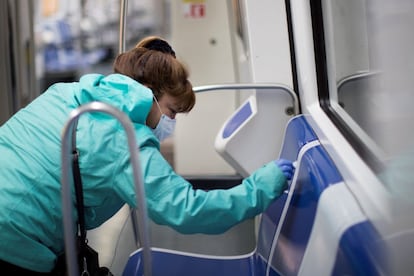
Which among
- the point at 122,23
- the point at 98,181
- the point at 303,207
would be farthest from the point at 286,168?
the point at 122,23

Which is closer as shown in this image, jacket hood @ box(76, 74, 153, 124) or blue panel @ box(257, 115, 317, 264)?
jacket hood @ box(76, 74, 153, 124)

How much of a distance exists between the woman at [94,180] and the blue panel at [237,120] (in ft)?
2.38

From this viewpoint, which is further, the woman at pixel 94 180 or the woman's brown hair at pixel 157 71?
the woman's brown hair at pixel 157 71

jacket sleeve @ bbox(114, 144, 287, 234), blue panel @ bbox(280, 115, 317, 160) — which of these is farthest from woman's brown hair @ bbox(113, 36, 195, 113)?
blue panel @ bbox(280, 115, 317, 160)

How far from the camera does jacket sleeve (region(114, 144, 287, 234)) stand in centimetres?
126

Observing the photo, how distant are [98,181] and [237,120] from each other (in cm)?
96

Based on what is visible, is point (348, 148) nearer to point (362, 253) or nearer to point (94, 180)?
point (362, 253)

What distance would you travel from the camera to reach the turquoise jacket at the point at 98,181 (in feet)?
4.16

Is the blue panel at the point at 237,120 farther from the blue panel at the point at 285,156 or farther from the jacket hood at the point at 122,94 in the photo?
the jacket hood at the point at 122,94

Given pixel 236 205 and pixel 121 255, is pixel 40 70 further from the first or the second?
pixel 236 205

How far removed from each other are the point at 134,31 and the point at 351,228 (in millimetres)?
9327

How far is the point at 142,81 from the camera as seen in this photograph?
147 cm

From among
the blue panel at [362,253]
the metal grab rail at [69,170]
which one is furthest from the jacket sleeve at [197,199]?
the blue panel at [362,253]

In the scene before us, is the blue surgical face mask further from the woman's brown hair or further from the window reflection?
the window reflection
